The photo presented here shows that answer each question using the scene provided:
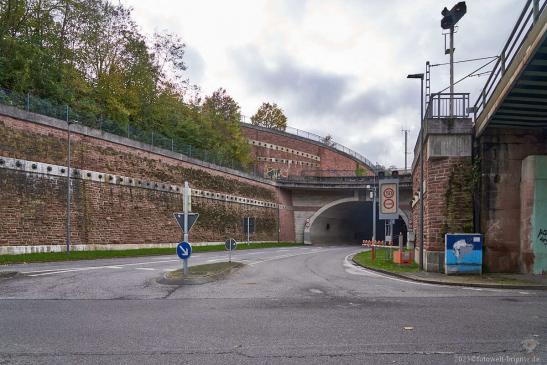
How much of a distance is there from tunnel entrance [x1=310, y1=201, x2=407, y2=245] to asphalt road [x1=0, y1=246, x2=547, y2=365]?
147ft

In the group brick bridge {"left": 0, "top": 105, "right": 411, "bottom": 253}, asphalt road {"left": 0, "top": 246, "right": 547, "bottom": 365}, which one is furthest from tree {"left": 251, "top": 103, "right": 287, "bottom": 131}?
asphalt road {"left": 0, "top": 246, "right": 547, "bottom": 365}

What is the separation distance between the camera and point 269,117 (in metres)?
77.3

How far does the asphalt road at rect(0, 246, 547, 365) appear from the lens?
20.1ft

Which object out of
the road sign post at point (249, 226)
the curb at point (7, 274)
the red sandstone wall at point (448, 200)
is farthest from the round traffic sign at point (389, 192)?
the road sign post at point (249, 226)

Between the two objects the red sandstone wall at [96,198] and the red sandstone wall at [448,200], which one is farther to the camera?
the red sandstone wall at [96,198]

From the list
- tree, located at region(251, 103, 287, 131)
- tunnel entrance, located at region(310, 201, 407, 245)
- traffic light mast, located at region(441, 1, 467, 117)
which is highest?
tree, located at region(251, 103, 287, 131)

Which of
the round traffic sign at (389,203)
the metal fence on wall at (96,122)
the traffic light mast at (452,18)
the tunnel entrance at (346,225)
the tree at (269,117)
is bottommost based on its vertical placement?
the tunnel entrance at (346,225)

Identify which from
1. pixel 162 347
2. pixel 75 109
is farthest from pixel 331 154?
pixel 162 347

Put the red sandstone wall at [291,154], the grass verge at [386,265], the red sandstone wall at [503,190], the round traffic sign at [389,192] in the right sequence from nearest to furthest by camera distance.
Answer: the red sandstone wall at [503,190] < the grass verge at [386,265] < the round traffic sign at [389,192] < the red sandstone wall at [291,154]

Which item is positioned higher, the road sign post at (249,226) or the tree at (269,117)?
the tree at (269,117)

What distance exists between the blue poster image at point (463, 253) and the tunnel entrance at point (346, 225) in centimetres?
3991

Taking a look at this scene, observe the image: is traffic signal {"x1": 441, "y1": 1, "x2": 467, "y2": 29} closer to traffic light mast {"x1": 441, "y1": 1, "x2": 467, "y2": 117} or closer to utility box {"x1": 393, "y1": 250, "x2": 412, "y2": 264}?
traffic light mast {"x1": 441, "y1": 1, "x2": 467, "y2": 117}

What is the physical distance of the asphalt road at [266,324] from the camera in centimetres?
614

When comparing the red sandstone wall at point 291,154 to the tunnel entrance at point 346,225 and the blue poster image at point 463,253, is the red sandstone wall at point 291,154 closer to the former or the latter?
the tunnel entrance at point 346,225
